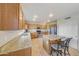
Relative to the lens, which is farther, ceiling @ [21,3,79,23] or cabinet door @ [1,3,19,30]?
ceiling @ [21,3,79,23]

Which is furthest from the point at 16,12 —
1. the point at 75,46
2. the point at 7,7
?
the point at 75,46

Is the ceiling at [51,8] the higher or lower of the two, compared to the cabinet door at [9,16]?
higher

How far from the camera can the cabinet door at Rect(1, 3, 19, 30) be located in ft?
6.14

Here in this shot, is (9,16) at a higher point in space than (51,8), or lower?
lower

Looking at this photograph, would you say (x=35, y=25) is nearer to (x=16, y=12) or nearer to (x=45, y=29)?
(x=45, y=29)

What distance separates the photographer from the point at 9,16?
193 cm

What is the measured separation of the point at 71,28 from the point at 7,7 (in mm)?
4177

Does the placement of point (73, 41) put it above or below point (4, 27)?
below

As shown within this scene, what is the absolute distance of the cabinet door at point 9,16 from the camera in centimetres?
187

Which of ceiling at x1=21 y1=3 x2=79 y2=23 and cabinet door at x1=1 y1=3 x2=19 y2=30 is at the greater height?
ceiling at x1=21 y1=3 x2=79 y2=23

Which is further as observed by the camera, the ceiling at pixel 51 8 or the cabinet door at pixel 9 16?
the ceiling at pixel 51 8

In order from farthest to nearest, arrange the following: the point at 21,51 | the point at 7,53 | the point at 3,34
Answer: the point at 3,34 < the point at 21,51 < the point at 7,53

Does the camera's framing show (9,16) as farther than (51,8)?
No

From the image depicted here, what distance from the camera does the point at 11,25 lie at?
6.32ft
